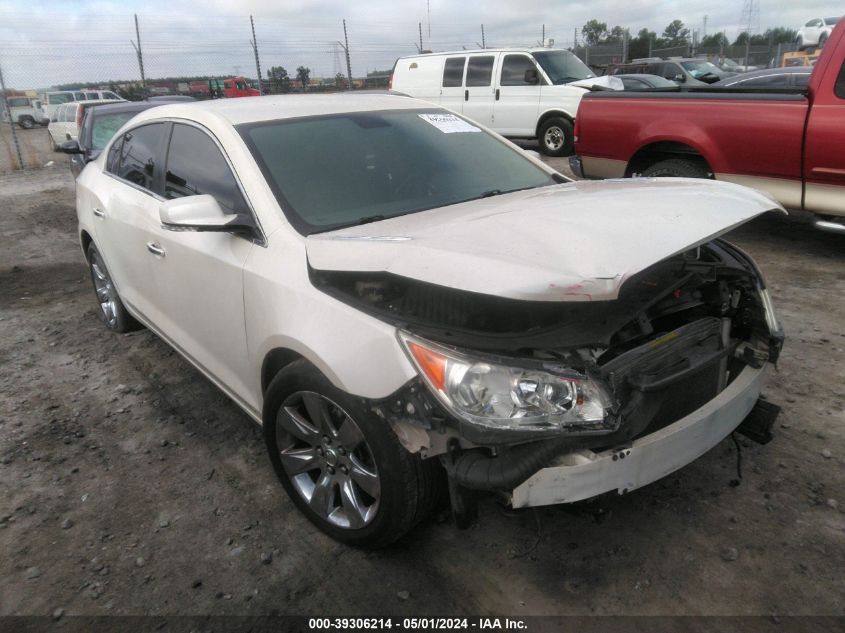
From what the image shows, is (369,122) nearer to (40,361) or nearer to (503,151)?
(503,151)

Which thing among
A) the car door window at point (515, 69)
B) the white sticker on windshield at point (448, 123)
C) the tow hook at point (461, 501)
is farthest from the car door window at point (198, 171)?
the car door window at point (515, 69)

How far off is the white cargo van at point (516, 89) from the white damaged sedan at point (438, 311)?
9.35 m

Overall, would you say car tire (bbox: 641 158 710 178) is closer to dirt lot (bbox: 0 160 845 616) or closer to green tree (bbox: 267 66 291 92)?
dirt lot (bbox: 0 160 845 616)

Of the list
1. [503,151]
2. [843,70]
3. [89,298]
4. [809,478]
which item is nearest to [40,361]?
[89,298]

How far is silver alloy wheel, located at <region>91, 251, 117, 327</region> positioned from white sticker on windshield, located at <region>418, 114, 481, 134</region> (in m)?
2.59

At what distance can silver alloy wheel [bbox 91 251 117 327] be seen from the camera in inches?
181

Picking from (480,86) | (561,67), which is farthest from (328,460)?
(561,67)

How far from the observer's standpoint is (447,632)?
7.09ft

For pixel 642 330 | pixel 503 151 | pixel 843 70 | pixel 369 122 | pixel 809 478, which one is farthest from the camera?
pixel 843 70

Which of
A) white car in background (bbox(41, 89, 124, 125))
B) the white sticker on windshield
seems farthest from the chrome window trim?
white car in background (bbox(41, 89, 124, 125))

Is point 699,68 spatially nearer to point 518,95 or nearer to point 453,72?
point 518,95

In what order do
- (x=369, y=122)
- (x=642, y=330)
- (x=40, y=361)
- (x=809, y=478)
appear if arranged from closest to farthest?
(x=642, y=330)
(x=809, y=478)
(x=369, y=122)
(x=40, y=361)

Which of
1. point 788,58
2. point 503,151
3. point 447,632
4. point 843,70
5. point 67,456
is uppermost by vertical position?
point 788,58

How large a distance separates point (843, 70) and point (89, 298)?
6824 mm
